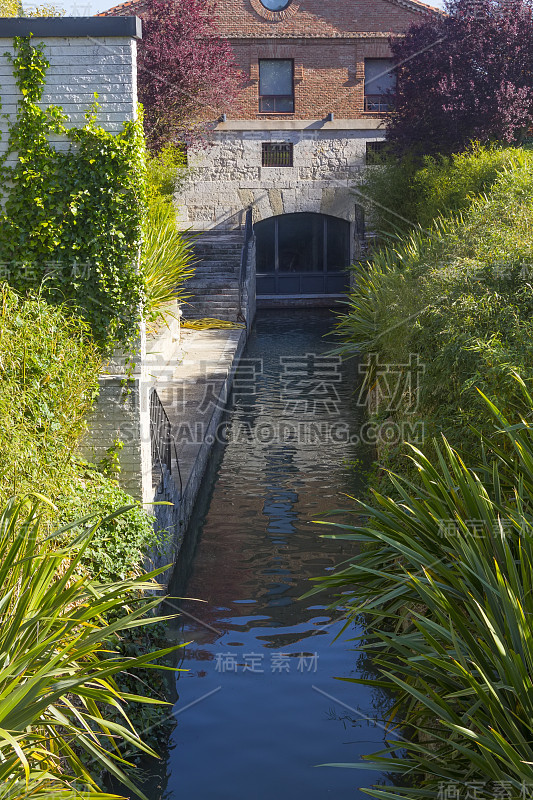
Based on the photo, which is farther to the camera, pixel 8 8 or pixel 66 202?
pixel 8 8

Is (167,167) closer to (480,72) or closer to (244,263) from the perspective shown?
(244,263)

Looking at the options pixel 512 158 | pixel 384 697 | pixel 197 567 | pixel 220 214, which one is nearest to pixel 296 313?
pixel 220 214

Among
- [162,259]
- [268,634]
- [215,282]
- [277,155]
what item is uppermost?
[277,155]

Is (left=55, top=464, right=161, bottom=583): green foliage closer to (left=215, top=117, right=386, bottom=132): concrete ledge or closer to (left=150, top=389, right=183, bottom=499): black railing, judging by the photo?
(left=150, top=389, right=183, bottom=499): black railing

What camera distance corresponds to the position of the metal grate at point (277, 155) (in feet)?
69.7

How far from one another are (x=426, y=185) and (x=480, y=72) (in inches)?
103

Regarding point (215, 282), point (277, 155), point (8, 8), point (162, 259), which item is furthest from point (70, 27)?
point (277, 155)

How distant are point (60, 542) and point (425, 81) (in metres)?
14.0

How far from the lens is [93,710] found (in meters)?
3.40

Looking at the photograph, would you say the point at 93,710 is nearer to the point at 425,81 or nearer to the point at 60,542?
the point at 60,542

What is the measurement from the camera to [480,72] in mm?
15367

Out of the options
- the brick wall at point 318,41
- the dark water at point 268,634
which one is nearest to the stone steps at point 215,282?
the brick wall at point 318,41

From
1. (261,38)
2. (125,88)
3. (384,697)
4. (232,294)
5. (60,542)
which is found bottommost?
(384,697)

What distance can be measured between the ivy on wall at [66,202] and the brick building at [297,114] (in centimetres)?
1539
